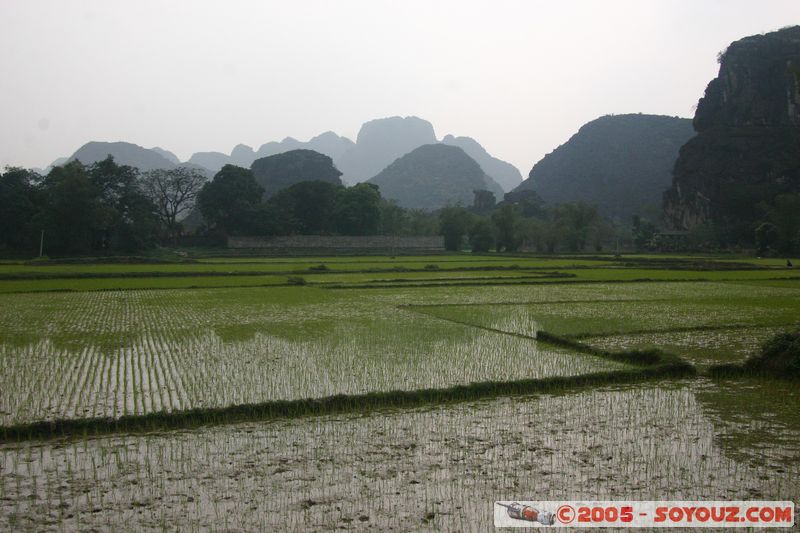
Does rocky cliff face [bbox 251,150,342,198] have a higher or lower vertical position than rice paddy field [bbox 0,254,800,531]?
higher

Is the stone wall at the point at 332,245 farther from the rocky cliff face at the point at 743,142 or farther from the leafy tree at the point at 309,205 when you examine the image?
the rocky cliff face at the point at 743,142

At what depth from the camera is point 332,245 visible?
175ft

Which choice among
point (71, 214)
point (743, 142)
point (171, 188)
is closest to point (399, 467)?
point (71, 214)

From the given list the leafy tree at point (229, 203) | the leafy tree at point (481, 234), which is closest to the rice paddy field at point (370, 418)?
the leafy tree at point (229, 203)

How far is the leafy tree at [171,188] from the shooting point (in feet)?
179

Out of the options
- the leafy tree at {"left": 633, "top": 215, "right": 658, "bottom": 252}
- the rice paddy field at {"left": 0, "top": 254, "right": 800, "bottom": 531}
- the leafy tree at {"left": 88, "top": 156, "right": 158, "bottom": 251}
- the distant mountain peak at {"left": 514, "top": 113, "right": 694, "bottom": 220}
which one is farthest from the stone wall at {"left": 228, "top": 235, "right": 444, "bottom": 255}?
the distant mountain peak at {"left": 514, "top": 113, "right": 694, "bottom": 220}

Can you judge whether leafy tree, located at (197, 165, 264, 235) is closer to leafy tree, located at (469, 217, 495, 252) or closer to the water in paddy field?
leafy tree, located at (469, 217, 495, 252)

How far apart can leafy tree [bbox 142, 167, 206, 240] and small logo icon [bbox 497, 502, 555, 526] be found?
53.9 metres

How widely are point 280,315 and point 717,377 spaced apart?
9.01 m

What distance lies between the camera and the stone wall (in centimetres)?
5066

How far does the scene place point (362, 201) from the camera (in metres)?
57.9

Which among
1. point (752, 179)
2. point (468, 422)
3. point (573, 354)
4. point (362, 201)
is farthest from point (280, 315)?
point (752, 179)

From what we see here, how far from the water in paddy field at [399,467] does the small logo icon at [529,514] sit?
0.49ft

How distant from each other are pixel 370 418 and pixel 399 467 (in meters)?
1.44
